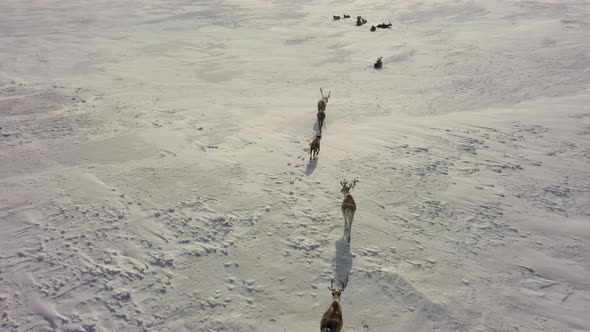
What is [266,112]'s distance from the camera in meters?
15.0

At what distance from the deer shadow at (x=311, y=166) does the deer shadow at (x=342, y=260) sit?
9.79 ft

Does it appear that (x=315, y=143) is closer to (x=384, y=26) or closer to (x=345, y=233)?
(x=345, y=233)

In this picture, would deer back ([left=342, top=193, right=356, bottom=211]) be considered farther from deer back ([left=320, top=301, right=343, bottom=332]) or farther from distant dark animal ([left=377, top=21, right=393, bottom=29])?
distant dark animal ([left=377, top=21, right=393, bottom=29])

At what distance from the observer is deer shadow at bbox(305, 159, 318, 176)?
35.9 feet

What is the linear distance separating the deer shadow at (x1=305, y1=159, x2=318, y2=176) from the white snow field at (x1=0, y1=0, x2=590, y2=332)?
0.07 meters

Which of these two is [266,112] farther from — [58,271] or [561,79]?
[561,79]

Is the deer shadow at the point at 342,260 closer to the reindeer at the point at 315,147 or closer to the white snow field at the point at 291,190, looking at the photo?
the white snow field at the point at 291,190

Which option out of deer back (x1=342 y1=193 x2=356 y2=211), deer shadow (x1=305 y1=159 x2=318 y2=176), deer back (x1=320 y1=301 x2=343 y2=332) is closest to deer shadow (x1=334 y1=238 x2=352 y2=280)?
deer back (x1=342 y1=193 x2=356 y2=211)

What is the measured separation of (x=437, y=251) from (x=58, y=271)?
7730 mm

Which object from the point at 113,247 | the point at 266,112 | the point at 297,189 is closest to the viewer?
the point at 113,247

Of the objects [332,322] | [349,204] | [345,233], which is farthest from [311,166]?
[332,322]

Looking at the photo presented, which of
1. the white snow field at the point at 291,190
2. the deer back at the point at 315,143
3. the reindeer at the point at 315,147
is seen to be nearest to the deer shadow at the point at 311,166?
the white snow field at the point at 291,190

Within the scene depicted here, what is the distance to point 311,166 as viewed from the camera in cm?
1125

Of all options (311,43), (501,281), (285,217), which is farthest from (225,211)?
(311,43)
